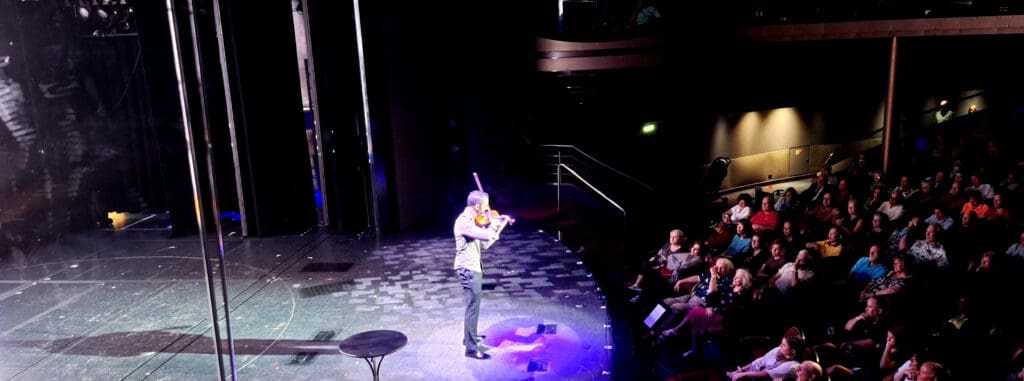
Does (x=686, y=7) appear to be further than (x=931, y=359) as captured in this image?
Yes

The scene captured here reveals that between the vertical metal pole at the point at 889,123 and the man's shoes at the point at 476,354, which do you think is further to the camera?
the vertical metal pole at the point at 889,123

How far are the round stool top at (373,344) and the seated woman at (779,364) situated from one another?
2375mm

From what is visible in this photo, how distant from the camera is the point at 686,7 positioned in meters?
10.7

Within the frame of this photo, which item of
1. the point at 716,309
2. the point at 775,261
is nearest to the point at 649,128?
the point at 775,261

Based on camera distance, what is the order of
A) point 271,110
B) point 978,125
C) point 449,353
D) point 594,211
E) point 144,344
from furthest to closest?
point 978,125
point 594,211
point 271,110
point 144,344
point 449,353

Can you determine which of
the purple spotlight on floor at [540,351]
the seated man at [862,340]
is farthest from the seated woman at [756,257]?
the purple spotlight on floor at [540,351]

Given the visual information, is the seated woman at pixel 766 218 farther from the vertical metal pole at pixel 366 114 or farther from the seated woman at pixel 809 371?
the vertical metal pole at pixel 366 114

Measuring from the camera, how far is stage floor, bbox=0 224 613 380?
4633mm

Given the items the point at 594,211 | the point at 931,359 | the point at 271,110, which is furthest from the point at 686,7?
the point at 931,359

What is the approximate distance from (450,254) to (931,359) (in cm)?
480

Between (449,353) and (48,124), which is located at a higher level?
(48,124)

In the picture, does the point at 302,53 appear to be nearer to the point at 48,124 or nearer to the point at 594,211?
the point at 48,124

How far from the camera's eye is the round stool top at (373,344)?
3675 mm

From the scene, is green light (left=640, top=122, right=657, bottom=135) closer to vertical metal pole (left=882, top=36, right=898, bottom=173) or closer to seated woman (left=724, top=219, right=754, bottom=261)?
vertical metal pole (left=882, top=36, right=898, bottom=173)
